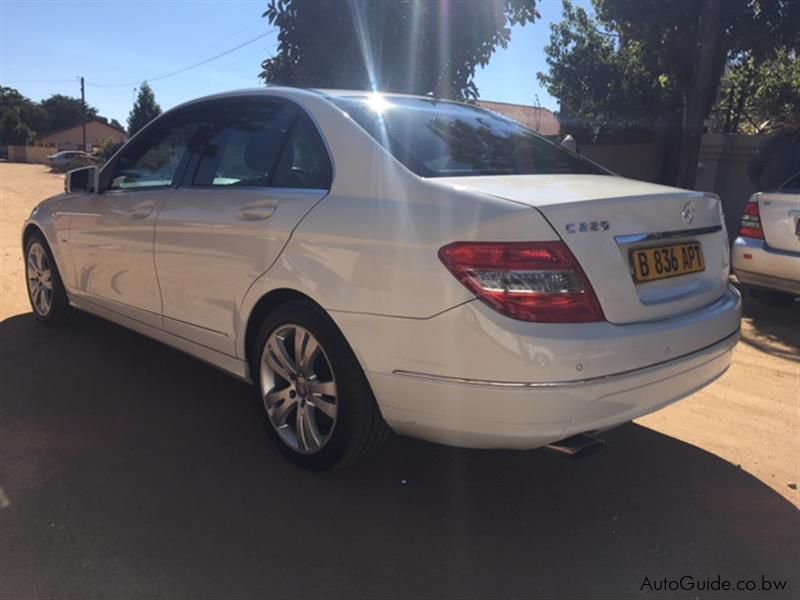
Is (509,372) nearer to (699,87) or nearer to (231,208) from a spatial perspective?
(231,208)

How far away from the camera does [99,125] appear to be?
268 feet

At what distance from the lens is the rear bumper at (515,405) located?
2.26 meters

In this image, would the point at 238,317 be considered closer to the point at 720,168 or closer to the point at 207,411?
the point at 207,411

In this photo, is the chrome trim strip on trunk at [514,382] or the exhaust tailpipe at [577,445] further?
the exhaust tailpipe at [577,445]

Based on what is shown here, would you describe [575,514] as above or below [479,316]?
below

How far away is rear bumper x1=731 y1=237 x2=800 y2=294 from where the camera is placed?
544 cm

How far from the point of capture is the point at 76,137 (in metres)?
78.6

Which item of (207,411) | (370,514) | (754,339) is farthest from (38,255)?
(754,339)

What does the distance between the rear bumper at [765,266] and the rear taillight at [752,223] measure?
5 cm

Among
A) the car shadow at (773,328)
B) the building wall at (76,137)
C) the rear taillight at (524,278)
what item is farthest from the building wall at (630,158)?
the building wall at (76,137)

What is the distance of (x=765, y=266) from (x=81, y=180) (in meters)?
5.29

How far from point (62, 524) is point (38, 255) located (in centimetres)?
308

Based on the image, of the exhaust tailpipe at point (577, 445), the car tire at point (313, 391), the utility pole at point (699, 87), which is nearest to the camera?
the exhaust tailpipe at point (577, 445)

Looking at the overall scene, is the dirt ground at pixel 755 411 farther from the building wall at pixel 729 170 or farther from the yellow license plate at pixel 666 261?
the building wall at pixel 729 170
